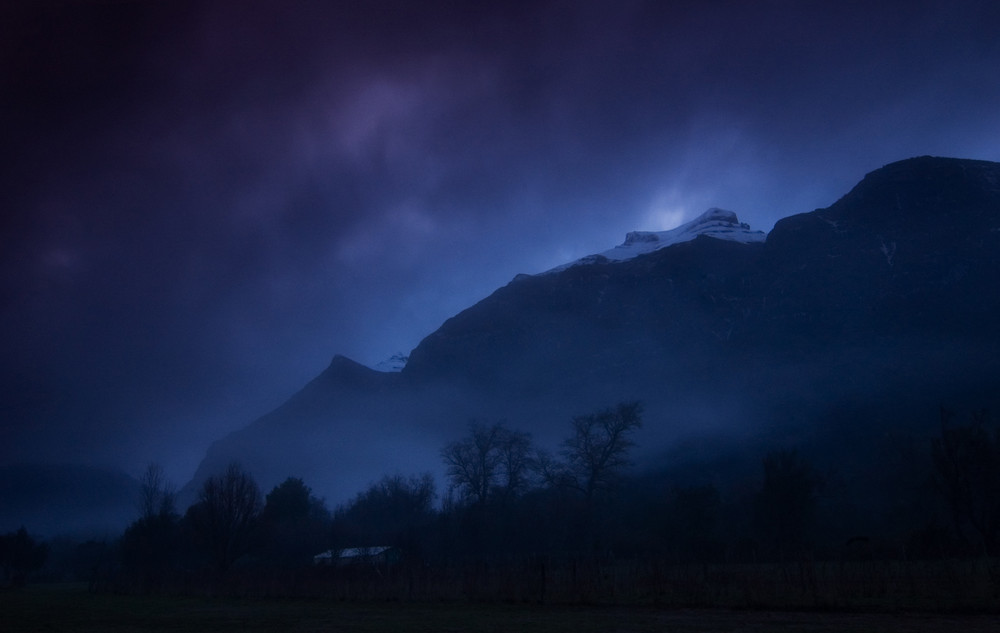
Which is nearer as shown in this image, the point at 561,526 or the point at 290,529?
the point at 561,526

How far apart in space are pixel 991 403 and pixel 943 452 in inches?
2192

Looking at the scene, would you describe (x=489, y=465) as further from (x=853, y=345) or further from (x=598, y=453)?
(x=853, y=345)

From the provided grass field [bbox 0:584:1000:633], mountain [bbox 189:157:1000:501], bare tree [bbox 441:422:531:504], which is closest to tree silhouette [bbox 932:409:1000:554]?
grass field [bbox 0:584:1000:633]

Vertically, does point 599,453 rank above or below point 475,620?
above

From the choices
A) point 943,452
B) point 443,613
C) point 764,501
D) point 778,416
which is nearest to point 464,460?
point 764,501

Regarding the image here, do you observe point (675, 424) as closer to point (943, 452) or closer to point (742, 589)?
point (943, 452)

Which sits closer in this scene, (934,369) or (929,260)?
(934,369)

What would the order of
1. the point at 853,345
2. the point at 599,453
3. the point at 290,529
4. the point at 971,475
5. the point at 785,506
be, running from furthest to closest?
1. the point at 853,345
2. the point at 599,453
3. the point at 290,529
4. the point at 785,506
5. the point at 971,475

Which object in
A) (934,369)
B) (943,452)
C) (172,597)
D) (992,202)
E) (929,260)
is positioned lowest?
(172,597)

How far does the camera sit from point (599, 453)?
85.9 metres

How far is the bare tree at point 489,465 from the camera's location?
9100 centimetres

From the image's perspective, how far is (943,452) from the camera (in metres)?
62.0

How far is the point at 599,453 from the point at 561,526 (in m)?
11.2

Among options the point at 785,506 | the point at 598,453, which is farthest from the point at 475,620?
the point at 598,453
